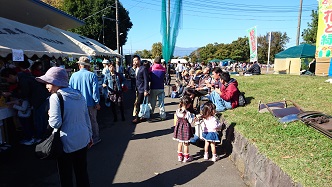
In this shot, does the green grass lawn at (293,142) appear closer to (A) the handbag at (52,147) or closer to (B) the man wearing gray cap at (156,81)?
(B) the man wearing gray cap at (156,81)

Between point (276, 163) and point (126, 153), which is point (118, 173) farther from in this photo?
point (276, 163)

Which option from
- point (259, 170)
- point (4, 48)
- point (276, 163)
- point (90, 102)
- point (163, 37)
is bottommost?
point (259, 170)

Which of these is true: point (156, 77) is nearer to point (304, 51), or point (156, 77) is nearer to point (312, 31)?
point (304, 51)

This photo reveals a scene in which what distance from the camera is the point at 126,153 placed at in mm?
5129

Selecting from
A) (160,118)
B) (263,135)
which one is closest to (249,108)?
(263,135)

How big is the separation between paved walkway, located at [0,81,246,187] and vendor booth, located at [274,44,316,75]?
16.0 metres

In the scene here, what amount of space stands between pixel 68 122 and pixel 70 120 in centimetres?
3

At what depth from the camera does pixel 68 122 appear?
284cm

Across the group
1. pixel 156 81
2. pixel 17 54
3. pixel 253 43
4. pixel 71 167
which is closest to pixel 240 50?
pixel 253 43

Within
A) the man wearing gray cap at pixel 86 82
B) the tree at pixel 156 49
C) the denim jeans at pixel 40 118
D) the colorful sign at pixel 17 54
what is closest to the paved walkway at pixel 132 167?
the denim jeans at pixel 40 118

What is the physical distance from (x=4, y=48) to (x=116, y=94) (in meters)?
3.06

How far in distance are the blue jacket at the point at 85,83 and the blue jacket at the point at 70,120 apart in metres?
2.14

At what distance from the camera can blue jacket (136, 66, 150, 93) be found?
714cm

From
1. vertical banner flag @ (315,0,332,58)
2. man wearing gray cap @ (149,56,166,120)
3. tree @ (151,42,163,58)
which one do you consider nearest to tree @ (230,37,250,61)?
tree @ (151,42,163,58)
